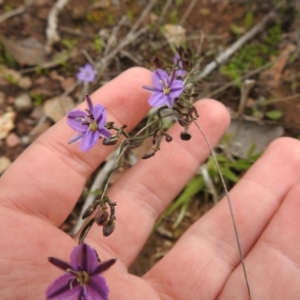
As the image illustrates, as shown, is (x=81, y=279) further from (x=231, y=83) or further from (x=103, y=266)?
(x=231, y=83)

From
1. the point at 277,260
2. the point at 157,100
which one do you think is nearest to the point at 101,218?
the point at 157,100

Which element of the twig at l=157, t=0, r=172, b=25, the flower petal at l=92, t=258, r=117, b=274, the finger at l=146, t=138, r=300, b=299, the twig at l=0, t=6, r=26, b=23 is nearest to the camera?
the flower petal at l=92, t=258, r=117, b=274

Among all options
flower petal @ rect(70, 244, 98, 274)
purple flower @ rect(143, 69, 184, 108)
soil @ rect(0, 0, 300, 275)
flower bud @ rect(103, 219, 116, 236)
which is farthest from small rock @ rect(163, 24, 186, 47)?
flower petal @ rect(70, 244, 98, 274)

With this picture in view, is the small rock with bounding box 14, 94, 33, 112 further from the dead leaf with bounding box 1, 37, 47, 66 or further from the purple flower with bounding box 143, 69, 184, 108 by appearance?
the purple flower with bounding box 143, 69, 184, 108

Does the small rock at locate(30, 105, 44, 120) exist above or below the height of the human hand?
above

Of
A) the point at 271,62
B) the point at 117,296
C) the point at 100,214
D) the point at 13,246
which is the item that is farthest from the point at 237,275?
the point at 271,62

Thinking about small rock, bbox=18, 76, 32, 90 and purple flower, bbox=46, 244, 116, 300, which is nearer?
purple flower, bbox=46, 244, 116, 300
